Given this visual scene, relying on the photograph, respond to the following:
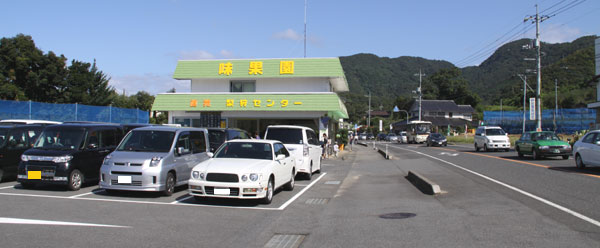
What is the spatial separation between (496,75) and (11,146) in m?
135

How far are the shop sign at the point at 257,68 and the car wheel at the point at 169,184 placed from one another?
20.3 metres

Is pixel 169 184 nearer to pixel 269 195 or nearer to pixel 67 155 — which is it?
pixel 269 195

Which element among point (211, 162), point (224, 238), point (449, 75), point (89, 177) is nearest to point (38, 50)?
point (89, 177)

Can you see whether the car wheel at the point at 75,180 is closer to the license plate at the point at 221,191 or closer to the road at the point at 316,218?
the road at the point at 316,218

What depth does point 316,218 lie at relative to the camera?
27.9 ft

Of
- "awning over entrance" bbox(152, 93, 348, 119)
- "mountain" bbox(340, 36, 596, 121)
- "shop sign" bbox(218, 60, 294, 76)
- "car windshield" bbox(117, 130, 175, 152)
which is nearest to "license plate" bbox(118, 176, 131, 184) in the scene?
"car windshield" bbox(117, 130, 175, 152)

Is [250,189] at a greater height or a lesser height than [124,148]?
lesser

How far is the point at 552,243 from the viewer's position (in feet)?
19.6

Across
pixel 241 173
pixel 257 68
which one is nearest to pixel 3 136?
pixel 241 173

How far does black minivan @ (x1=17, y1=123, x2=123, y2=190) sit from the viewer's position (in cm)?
1108

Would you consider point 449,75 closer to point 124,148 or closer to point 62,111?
point 62,111

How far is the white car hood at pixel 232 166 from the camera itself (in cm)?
960

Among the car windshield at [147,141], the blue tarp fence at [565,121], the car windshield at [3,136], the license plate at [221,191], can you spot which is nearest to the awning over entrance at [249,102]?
the car windshield at [3,136]

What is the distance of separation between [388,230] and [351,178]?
29.9 feet
